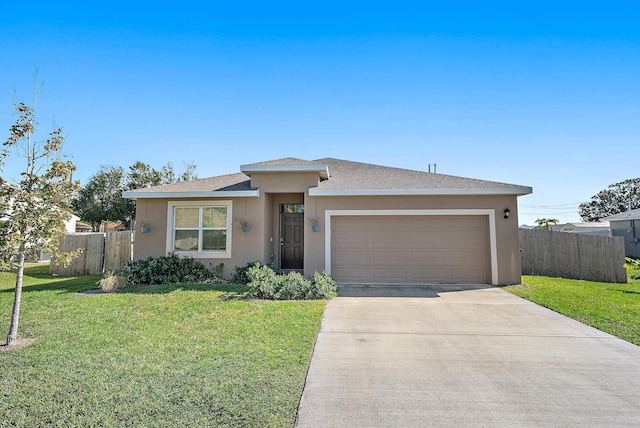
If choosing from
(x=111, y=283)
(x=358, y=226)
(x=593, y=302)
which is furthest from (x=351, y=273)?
(x=111, y=283)

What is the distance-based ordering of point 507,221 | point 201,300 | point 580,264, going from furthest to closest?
point 580,264 → point 507,221 → point 201,300

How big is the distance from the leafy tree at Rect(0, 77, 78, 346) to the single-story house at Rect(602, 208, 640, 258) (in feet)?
90.7

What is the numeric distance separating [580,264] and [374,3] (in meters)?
Result: 11.7

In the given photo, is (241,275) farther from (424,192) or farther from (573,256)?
(573,256)

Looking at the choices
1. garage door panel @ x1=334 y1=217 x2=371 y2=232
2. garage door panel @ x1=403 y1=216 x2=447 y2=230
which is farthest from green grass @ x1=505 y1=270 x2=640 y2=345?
garage door panel @ x1=334 y1=217 x2=371 y2=232

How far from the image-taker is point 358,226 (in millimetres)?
9703

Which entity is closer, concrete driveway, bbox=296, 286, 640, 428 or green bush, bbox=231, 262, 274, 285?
concrete driveway, bbox=296, 286, 640, 428

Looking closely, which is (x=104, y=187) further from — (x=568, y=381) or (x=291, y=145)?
(x=568, y=381)

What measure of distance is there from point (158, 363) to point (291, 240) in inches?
284

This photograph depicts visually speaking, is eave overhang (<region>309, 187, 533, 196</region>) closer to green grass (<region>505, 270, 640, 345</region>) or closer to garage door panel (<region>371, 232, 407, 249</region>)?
garage door panel (<region>371, 232, 407, 249</region>)

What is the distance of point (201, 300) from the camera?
7.14 meters

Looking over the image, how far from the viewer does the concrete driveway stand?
9.20 feet

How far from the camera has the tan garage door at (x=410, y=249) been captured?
9.45 meters

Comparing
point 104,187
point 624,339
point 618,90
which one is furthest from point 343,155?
point 104,187
